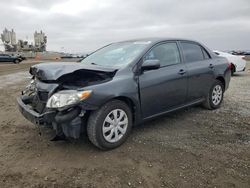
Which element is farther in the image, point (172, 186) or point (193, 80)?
point (193, 80)

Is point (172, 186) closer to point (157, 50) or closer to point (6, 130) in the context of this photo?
point (157, 50)

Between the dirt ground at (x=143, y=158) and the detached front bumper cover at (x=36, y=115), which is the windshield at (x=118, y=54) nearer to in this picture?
the dirt ground at (x=143, y=158)

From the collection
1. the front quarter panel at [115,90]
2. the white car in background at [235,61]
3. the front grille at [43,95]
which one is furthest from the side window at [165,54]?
the white car in background at [235,61]

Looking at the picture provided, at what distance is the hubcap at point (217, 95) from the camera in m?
5.70

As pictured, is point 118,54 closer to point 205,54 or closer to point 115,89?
point 115,89

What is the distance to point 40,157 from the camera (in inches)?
140

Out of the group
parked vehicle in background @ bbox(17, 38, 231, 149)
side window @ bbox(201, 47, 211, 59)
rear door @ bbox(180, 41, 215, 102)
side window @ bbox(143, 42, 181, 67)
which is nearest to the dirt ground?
parked vehicle in background @ bbox(17, 38, 231, 149)

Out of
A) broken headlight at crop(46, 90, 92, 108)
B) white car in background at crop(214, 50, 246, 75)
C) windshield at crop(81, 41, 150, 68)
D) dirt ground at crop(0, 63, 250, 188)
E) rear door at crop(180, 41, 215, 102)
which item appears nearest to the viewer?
dirt ground at crop(0, 63, 250, 188)

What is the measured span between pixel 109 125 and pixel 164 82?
126cm

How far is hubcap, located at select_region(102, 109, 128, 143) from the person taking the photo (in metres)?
3.66

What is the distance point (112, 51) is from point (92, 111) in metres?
1.71

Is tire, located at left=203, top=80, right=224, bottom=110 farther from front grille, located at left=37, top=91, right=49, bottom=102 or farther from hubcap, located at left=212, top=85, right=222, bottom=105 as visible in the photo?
front grille, located at left=37, top=91, right=49, bottom=102

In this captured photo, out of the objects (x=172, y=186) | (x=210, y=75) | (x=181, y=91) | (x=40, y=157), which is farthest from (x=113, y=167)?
(x=210, y=75)

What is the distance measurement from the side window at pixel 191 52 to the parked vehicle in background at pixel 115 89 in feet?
0.03
